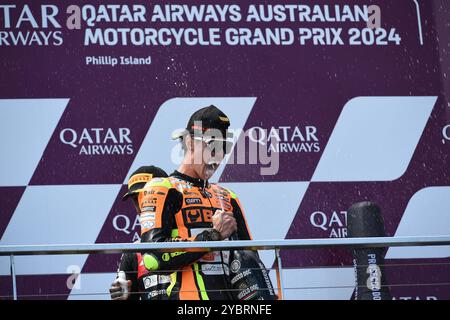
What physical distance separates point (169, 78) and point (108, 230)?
0.85 meters

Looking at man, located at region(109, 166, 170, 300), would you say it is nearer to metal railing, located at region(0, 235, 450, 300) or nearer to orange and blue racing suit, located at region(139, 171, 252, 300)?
orange and blue racing suit, located at region(139, 171, 252, 300)

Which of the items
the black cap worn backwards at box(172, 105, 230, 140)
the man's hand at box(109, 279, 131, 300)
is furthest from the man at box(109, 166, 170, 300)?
the black cap worn backwards at box(172, 105, 230, 140)

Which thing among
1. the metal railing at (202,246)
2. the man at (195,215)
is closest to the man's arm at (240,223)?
the man at (195,215)

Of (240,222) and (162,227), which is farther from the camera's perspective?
(240,222)

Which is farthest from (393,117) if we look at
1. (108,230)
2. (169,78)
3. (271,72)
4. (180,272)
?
(180,272)

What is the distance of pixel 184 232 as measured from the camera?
4.30 metres

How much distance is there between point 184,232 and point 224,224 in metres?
0.19

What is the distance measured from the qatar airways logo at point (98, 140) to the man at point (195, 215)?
1.32m

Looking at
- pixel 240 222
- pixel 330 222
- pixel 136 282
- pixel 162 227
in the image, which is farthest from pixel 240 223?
pixel 330 222

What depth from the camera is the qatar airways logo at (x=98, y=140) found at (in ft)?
19.0

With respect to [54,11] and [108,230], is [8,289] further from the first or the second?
[54,11]

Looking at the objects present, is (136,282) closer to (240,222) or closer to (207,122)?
(240,222)

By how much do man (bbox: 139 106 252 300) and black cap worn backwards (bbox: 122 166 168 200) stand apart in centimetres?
57

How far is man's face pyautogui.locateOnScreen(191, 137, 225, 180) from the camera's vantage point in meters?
4.45
